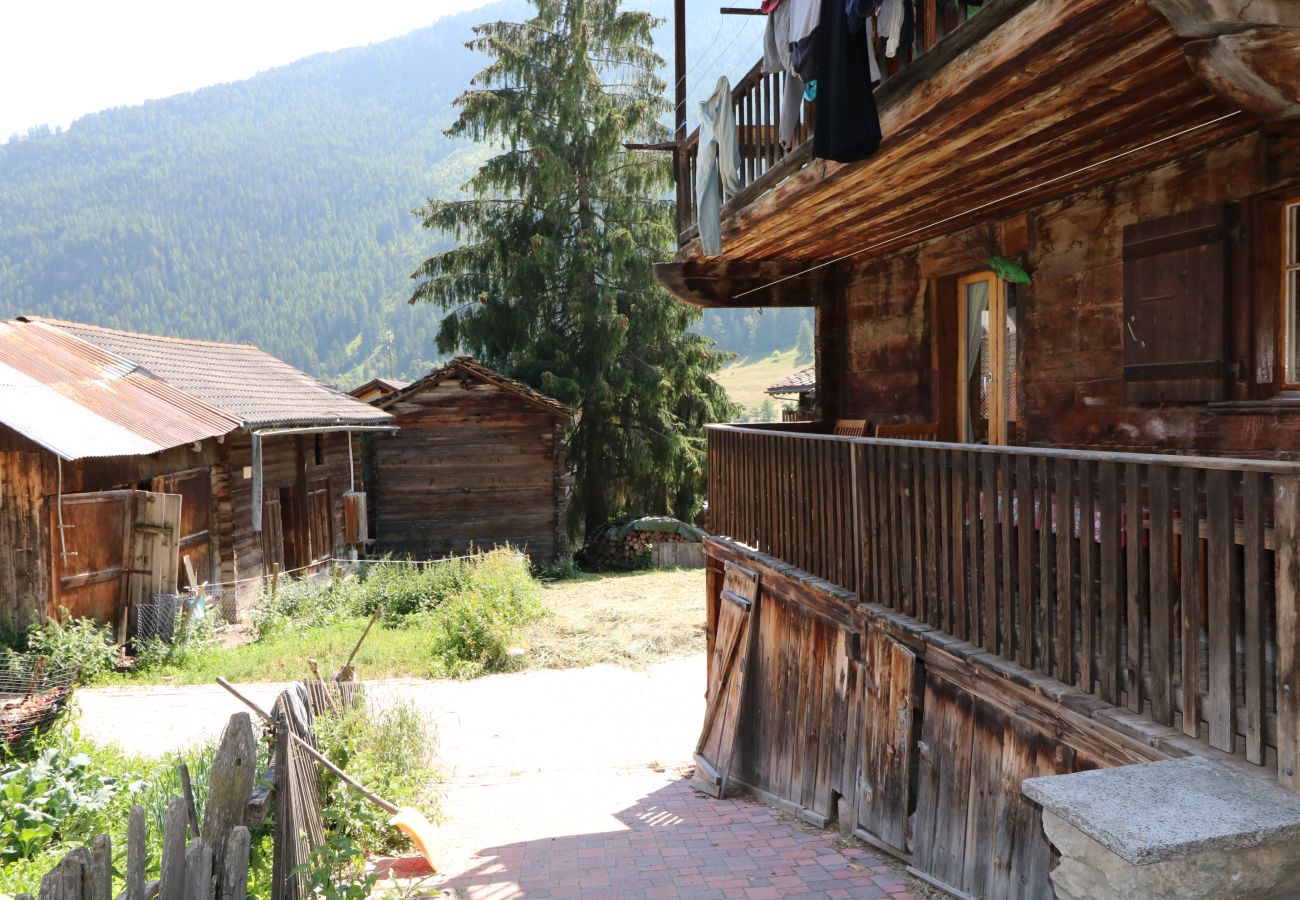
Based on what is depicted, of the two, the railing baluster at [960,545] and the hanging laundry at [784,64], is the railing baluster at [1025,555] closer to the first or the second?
the railing baluster at [960,545]

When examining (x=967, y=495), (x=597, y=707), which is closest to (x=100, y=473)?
(x=597, y=707)

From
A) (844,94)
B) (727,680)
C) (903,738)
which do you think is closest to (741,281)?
(727,680)

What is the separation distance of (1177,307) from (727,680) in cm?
541

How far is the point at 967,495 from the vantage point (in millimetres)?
5570

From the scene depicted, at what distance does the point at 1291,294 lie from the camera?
5.64 m

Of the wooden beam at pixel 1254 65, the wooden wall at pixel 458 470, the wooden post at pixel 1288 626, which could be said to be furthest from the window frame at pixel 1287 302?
the wooden wall at pixel 458 470

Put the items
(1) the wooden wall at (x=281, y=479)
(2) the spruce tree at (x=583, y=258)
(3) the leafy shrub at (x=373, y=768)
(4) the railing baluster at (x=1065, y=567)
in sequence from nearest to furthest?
(4) the railing baluster at (x=1065, y=567)
(3) the leafy shrub at (x=373, y=768)
(1) the wooden wall at (x=281, y=479)
(2) the spruce tree at (x=583, y=258)

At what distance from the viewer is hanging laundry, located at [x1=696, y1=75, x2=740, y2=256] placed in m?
8.73

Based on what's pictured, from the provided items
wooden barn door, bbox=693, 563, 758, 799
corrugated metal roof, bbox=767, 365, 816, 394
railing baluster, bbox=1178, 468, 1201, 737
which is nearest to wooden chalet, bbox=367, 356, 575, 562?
corrugated metal roof, bbox=767, 365, 816, 394

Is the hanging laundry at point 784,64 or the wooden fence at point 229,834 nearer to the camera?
the wooden fence at point 229,834

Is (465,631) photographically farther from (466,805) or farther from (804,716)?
(804,716)

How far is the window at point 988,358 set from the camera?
841 centimetres

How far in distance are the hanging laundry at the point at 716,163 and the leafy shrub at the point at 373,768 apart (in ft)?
16.7

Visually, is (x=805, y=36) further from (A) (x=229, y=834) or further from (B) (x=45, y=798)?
(B) (x=45, y=798)
